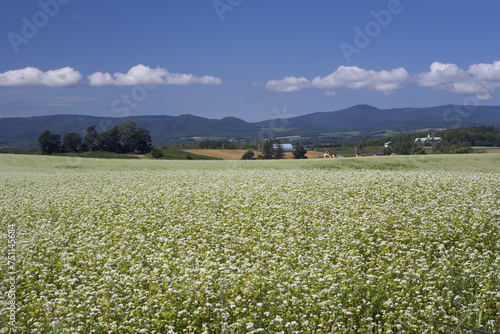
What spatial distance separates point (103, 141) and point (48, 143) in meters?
12.9

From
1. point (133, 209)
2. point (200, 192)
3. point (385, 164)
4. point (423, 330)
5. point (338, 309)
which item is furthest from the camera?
point (385, 164)

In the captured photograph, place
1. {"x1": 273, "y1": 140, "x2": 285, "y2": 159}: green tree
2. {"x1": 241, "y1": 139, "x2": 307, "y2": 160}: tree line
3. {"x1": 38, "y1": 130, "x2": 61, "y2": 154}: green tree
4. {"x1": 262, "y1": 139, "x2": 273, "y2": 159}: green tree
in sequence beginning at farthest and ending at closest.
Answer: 1. {"x1": 273, "y1": 140, "x2": 285, "y2": 159}: green tree
2. {"x1": 262, "y1": 139, "x2": 273, "y2": 159}: green tree
3. {"x1": 241, "y1": 139, "x2": 307, "y2": 160}: tree line
4. {"x1": 38, "y1": 130, "x2": 61, "y2": 154}: green tree

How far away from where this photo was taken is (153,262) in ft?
35.5

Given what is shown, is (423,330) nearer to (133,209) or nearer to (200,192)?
(133,209)

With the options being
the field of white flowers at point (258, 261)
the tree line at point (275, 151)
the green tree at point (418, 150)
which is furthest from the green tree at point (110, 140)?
the field of white flowers at point (258, 261)

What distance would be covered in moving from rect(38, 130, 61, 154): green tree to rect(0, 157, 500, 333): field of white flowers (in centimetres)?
8450

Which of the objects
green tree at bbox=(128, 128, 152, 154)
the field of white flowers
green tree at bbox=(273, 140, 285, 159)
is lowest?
the field of white flowers

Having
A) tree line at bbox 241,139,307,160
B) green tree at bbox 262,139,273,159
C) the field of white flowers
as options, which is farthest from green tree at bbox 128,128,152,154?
the field of white flowers

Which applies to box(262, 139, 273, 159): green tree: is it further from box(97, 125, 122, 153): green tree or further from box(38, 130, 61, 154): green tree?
box(38, 130, 61, 154): green tree

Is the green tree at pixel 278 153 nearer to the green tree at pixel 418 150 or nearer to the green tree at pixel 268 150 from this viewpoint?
the green tree at pixel 268 150

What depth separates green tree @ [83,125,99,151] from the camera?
103500mm

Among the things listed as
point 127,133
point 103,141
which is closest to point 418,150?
point 127,133

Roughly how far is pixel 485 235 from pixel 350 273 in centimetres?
512

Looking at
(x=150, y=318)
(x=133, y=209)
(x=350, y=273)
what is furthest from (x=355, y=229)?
(x=133, y=209)
